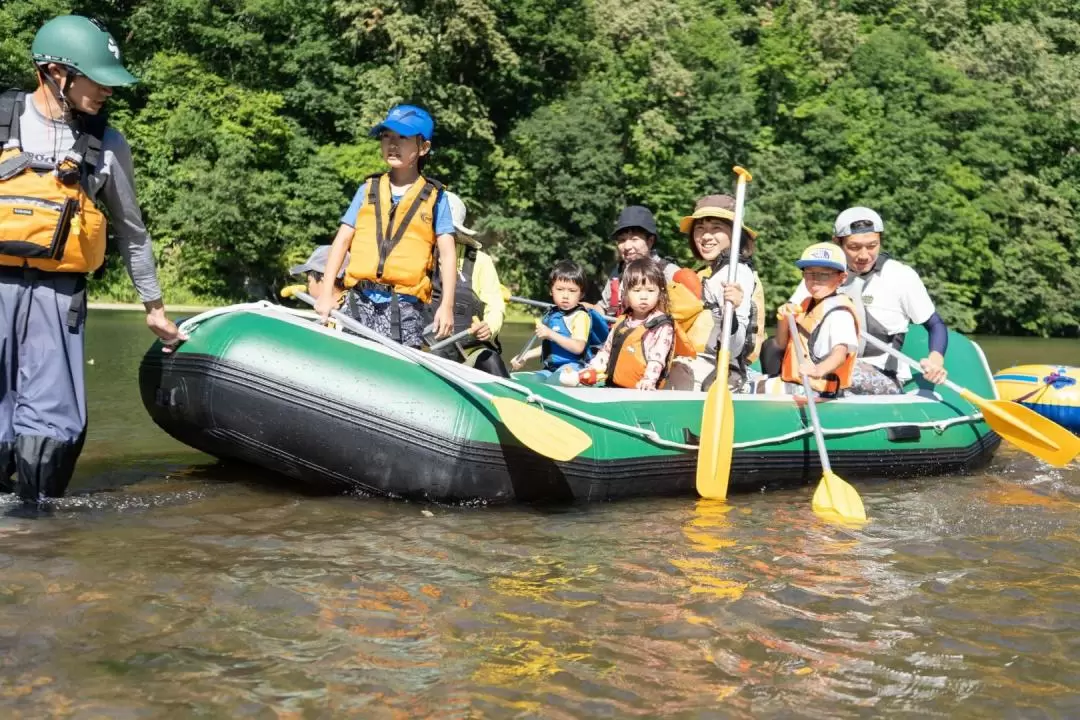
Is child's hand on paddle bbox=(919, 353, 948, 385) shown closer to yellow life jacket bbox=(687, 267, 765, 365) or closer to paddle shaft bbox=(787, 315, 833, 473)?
paddle shaft bbox=(787, 315, 833, 473)

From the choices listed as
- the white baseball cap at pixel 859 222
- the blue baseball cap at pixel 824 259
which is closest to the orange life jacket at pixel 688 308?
the blue baseball cap at pixel 824 259

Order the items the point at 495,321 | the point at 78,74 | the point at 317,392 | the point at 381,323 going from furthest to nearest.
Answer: the point at 495,321
the point at 381,323
the point at 317,392
the point at 78,74

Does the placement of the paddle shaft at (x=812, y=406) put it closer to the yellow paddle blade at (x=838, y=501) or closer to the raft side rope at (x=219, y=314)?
the yellow paddle blade at (x=838, y=501)

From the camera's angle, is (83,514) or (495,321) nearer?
(83,514)

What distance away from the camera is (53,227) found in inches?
156

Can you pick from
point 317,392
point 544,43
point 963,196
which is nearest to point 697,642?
point 317,392

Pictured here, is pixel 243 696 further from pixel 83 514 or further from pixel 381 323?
pixel 381 323

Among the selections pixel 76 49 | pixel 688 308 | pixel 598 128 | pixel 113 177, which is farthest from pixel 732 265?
pixel 598 128

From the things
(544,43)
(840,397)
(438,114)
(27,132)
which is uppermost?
(544,43)

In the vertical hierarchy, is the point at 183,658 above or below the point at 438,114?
below

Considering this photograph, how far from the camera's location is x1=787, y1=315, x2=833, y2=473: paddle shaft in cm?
533

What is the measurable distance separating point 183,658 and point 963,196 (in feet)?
101

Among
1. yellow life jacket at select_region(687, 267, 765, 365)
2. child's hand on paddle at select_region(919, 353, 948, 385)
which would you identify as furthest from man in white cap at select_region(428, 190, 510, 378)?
child's hand on paddle at select_region(919, 353, 948, 385)

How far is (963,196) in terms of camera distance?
3097 centimetres
